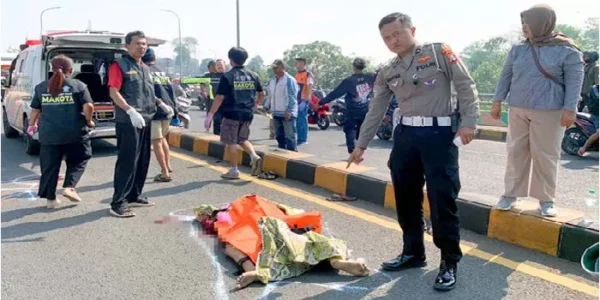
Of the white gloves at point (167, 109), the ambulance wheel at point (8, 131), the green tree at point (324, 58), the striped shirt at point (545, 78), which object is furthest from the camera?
the green tree at point (324, 58)

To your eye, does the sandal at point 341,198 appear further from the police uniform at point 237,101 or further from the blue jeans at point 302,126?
the blue jeans at point 302,126

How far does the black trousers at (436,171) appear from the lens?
11.0 ft

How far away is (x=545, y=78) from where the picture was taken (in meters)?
4.07

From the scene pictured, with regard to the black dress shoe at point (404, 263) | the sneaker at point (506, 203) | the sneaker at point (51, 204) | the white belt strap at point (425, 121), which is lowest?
the sneaker at point (51, 204)

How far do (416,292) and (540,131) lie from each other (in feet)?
5.45

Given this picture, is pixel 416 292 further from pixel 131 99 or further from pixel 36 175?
pixel 36 175

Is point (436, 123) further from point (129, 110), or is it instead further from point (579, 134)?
point (579, 134)

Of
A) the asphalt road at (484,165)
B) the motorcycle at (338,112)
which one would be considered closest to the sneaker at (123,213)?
Answer: the asphalt road at (484,165)

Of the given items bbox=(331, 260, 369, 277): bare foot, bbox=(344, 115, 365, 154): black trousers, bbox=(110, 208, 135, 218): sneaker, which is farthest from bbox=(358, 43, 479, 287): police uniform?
bbox=(344, 115, 365, 154): black trousers

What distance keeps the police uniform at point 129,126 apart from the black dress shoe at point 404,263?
2644mm

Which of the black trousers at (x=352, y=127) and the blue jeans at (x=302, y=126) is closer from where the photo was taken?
the black trousers at (x=352, y=127)

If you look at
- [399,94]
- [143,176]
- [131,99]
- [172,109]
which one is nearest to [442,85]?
[399,94]

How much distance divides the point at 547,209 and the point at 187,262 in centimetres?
263

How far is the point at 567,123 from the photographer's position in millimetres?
3988
